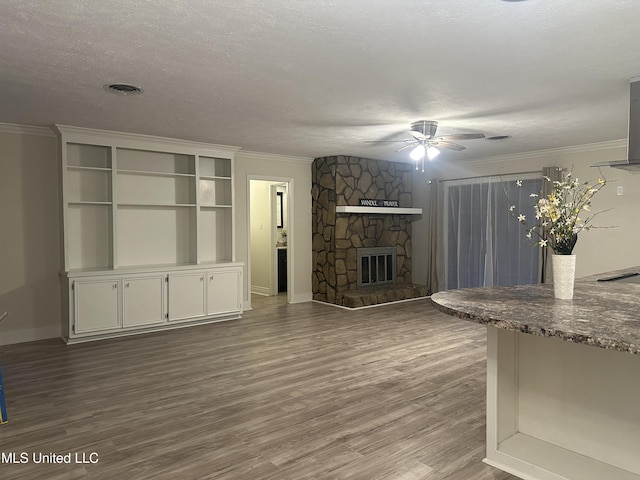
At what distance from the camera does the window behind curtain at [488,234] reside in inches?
276

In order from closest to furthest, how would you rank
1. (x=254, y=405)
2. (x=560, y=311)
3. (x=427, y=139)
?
(x=560, y=311)
(x=254, y=405)
(x=427, y=139)

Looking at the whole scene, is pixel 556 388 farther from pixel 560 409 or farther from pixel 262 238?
pixel 262 238

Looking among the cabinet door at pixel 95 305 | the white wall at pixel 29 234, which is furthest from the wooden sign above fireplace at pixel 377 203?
the white wall at pixel 29 234

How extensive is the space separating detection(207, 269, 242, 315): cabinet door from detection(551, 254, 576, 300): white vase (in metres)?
4.45

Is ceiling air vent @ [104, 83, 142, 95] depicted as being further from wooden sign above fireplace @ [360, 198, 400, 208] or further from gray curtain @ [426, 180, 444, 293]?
gray curtain @ [426, 180, 444, 293]

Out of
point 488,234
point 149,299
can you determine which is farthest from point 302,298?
point 488,234

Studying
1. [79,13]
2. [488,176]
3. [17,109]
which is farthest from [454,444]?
[488,176]

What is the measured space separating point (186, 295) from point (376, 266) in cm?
349

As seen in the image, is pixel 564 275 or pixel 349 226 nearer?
pixel 564 275

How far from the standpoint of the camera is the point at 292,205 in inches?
294

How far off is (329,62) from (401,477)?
257 cm

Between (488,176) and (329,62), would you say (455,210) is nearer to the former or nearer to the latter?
(488,176)

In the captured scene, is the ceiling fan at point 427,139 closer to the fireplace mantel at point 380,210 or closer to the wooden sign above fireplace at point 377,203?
the fireplace mantel at point 380,210

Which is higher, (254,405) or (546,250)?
(546,250)
